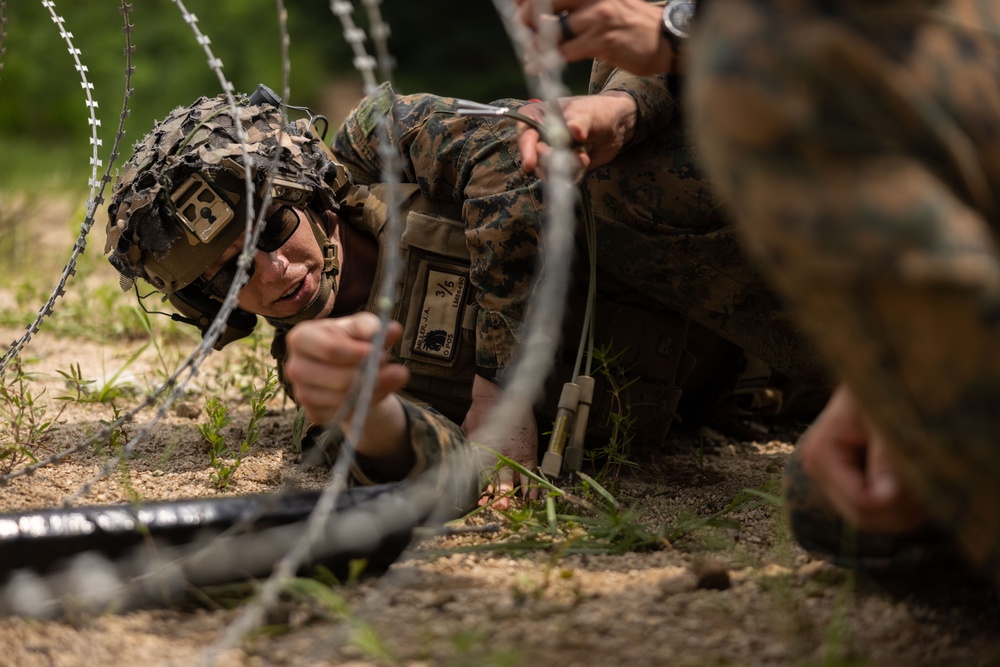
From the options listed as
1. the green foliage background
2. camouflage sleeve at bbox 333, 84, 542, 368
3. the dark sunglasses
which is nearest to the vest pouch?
camouflage sleeve at bbox 333, 84, 542, 368

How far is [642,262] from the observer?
8.77 feet

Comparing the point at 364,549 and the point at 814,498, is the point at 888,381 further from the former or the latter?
the point at 364,549

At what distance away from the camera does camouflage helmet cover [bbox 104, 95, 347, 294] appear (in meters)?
2.75

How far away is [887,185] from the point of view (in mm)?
1218

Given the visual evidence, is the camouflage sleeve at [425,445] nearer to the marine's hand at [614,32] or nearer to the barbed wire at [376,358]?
the barbed wire at [376,358]

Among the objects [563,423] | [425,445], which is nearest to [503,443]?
[563,423]

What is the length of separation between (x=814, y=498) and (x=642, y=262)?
1.02 meters

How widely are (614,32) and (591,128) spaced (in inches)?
15.6

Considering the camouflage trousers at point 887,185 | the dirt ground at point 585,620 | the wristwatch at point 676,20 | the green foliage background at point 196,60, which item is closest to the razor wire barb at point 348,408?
the dirt ground at point 585,620

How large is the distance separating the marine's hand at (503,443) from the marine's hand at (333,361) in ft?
1.99

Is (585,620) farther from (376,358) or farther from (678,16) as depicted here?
(678,16)

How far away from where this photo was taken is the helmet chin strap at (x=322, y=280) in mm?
2971

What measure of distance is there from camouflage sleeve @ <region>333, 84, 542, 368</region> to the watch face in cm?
67

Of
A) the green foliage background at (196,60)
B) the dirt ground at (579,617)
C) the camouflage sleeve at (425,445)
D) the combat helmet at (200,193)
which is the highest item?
the green foliage background at (196,60)
